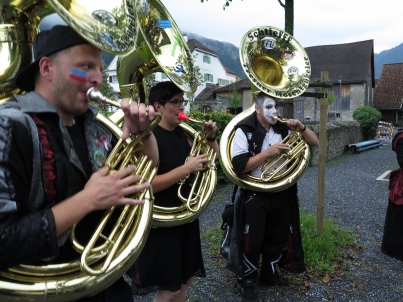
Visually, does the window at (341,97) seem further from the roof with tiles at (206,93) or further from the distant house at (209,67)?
the distant house at (209,67)

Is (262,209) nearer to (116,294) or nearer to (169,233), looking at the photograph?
(169,233)

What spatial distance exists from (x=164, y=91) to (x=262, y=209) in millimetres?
1424

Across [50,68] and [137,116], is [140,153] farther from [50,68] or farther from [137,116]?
[50,68]

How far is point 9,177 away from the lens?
3.54 feet

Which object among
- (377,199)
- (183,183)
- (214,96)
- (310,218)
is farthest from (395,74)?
(183,183)

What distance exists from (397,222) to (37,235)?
11.2 feet

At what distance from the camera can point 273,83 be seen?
132 inches

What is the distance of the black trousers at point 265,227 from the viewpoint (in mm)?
3039

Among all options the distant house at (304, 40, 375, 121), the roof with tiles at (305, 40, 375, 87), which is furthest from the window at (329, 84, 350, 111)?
the roof with tiles at (305, 40, 375, 87)

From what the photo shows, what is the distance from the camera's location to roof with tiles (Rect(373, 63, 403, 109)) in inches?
1200

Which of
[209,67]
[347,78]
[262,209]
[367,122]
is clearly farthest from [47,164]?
[209,67]

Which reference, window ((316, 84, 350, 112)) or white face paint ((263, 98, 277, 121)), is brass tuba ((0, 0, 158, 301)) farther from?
window ((316, 84, 350, 112))

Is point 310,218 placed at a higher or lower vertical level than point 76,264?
lower

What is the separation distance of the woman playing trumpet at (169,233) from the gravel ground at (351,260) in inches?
44.8
